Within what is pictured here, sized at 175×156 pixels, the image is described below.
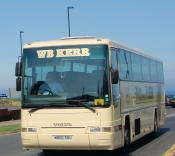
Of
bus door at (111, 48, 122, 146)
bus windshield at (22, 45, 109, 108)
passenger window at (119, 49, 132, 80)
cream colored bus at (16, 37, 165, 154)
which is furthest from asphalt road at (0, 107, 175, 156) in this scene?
bus windshield at (22, 45, 109, 108)

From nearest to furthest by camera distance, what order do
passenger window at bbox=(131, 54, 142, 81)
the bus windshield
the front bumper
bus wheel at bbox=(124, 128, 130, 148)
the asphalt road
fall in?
the front bumper → the bus windshield → bus wheel at bbox=(124, 128, 130, 148) → the asphalt road → passenger window at bbox=(131, 54, 142, 81)

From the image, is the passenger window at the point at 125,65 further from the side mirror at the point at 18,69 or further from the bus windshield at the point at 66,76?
the side mirror at the point at 18,69

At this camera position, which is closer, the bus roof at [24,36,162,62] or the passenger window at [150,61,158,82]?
the bus roof at [24,36,162,62]

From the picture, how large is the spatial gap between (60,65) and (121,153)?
340 cm

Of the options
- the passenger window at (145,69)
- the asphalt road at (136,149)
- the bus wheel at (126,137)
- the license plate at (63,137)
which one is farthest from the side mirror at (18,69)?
the passenger window at (145,69)

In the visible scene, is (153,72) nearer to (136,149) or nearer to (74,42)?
(136,149)

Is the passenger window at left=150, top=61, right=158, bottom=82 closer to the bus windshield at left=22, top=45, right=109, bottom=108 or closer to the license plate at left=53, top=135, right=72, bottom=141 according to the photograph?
the bus windshield at left=22, top=45, right=109, bottom=108

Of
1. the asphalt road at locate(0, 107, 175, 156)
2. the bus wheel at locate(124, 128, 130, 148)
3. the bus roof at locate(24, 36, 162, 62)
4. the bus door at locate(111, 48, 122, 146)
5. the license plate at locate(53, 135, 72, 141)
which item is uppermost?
the bus roof at locate(24, 36, 162, 62)

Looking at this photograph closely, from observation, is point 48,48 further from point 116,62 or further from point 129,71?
point 129,71

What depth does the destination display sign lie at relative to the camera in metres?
15.2

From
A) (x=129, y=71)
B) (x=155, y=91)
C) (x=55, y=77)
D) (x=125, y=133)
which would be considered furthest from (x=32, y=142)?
(x=155, y=91)

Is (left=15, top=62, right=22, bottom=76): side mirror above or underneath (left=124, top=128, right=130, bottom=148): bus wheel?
above

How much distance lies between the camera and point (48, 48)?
15500 mm

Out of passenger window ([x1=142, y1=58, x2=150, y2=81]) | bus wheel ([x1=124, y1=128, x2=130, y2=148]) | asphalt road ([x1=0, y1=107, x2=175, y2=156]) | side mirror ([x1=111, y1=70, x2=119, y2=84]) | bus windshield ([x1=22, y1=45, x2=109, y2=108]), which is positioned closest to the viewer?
bus windshield ([x1=22, y1=45, x2=109, y2=108])
